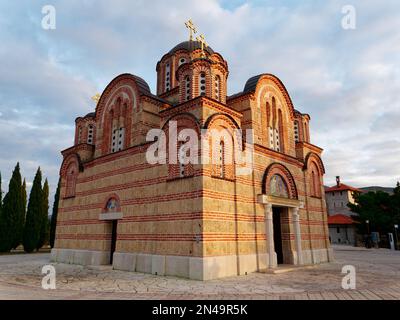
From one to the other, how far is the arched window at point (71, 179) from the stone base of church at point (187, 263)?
13.5 ft

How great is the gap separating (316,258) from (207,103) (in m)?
9.85

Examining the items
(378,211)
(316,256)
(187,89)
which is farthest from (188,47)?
(378,211)

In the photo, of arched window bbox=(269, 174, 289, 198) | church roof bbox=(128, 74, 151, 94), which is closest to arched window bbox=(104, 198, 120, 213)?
church roof bbox=(128, 74, 151, 94)

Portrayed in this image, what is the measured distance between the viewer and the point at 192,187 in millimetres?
10453

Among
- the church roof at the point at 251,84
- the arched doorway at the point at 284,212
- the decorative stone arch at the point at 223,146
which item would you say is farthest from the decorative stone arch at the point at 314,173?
the decorative stone arch at the point at 223,146

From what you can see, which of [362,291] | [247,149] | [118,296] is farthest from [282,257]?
[118,296]

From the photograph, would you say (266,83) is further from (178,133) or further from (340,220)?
(340,220)

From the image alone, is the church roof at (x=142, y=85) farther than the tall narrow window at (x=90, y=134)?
No

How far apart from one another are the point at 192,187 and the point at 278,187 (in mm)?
5061

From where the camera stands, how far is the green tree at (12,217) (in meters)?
24.7

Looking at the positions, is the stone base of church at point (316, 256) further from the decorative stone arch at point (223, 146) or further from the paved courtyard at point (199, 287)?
the decorative stone arch at point (223, 146)

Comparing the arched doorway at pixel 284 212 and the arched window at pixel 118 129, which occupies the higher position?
the arched window at pixel 118 129

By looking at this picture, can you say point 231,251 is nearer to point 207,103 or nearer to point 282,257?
point 282,257

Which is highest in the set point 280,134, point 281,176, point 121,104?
point 121,104
